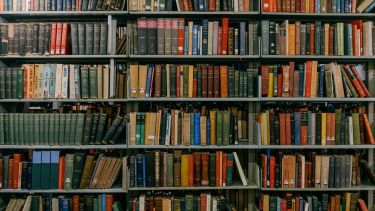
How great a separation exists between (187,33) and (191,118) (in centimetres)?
67

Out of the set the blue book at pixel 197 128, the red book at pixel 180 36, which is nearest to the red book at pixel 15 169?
the blue book at pixel 197 128

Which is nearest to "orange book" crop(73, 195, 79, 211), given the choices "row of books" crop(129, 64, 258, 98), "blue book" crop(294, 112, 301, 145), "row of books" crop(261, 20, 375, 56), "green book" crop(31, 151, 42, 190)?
"green book" crop(31, 151, 42, 190)

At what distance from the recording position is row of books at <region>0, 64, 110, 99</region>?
252 centimetres

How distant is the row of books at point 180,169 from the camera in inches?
99.3

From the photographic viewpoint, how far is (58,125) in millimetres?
2529

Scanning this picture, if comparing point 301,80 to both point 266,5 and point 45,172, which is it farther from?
point 45,172

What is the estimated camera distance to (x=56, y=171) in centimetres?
252

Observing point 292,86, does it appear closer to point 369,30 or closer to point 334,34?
point 334,34

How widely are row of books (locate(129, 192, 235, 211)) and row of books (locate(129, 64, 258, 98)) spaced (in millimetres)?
792

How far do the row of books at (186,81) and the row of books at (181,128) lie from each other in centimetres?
15

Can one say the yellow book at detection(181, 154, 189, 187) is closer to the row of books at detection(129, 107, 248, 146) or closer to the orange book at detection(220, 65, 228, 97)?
the row of books at detection(129, 107, 248, 146)

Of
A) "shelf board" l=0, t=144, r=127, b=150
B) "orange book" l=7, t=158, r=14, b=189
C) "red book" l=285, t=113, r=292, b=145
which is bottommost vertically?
"orange book" l=7, t=158, r=14, b=189

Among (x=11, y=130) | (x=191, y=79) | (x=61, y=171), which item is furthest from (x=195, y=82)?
(x=11, y=130)

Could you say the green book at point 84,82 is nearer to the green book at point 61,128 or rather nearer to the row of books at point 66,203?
the green book at point 61,128
